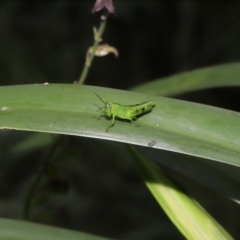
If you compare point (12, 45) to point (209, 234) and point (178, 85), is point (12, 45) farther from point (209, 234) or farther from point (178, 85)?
point (209, 234)

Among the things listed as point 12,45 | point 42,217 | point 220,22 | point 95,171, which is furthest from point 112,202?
point 220,22

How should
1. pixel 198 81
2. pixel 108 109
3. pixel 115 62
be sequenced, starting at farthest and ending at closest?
1. pixel 115 62
2. pixel 198 81
3. pixel 108 109

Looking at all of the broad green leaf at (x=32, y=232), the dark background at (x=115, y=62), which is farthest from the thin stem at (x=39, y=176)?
the dark background at (x=115, y=62)

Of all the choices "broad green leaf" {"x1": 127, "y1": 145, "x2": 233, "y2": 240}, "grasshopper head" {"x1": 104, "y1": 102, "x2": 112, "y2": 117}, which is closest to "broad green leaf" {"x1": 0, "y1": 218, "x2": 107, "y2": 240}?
"broad green leaf" {"x1": 127, "y1": 145, "x2": 233, "y2": 240}

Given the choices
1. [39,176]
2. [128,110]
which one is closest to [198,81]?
[128,110]

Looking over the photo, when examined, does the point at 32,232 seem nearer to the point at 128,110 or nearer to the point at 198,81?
the point at 128,110

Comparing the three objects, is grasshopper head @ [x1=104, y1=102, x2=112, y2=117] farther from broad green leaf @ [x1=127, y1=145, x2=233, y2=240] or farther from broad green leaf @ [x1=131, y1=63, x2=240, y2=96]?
broad green leaf @ [x1=131, y1=63, x2=240, y2=96]

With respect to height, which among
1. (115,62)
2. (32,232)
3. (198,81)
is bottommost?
(115,62)
